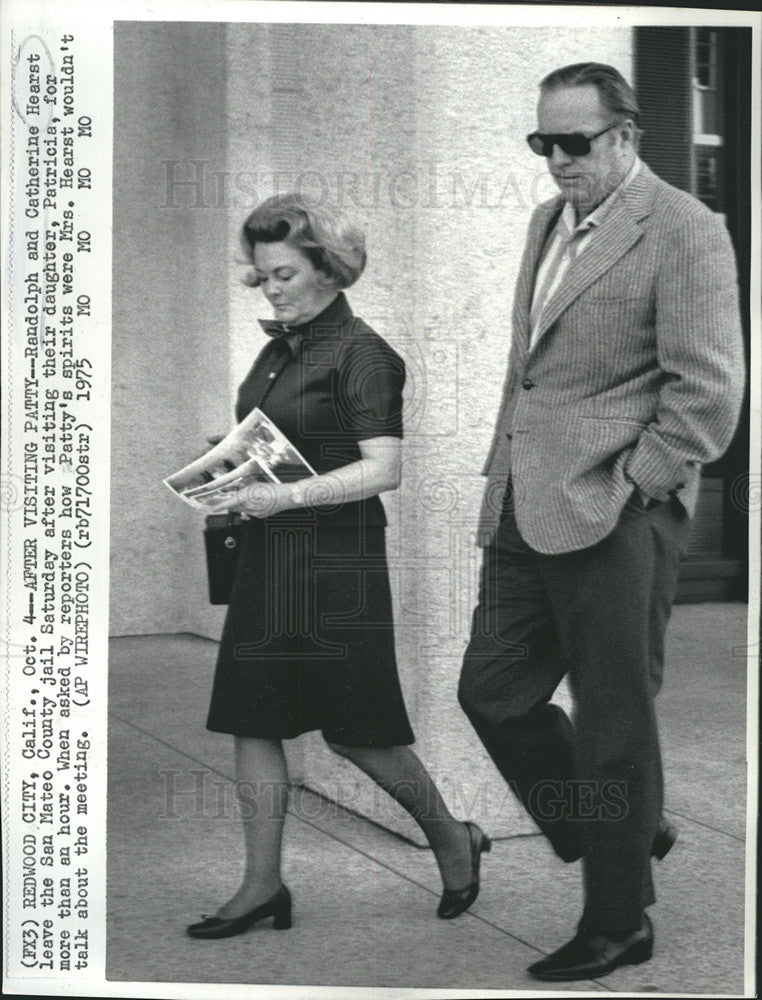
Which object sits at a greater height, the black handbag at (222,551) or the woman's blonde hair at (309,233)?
the woman's blonde hair at (309,233)

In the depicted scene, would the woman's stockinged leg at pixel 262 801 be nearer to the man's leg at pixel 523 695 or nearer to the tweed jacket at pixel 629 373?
the man's leg at pixel 523 695

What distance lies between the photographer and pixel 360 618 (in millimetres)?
4426

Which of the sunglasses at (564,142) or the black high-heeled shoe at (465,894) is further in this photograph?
the black high-heeled shoe at (465,894)

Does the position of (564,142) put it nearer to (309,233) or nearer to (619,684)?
(309,233)

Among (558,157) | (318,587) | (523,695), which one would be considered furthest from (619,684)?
(558,157)

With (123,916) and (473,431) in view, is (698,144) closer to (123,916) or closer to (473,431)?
(473,431)

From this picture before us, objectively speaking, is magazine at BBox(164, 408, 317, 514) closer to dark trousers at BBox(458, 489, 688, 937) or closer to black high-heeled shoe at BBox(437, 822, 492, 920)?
dark trousers at BBox(458, 489, 688, 937)

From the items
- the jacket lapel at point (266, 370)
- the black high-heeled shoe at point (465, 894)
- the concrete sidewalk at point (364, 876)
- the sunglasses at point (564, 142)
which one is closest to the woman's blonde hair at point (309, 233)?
the jacket lapel at point (266, 370)

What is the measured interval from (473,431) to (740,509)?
0.73m

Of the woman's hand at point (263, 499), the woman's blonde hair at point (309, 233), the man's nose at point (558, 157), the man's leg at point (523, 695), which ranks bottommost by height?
the man's leg at point (523, 695)

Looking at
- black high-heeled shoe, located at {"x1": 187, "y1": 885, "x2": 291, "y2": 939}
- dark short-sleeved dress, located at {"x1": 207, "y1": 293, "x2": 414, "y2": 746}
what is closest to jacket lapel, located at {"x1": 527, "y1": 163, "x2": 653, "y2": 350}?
dark short-sleeved dress, located at {"x1": 207, "y1": 293, "x2": 414, "y2": 746}

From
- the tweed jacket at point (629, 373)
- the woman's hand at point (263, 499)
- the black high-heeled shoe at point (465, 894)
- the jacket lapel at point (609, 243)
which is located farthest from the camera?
the black high-heeled shoe at point (465, 894)

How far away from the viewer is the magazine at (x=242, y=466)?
425cm

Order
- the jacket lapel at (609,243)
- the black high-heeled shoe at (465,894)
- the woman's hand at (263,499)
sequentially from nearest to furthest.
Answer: the jacket lapel at (609,243) → the woman's hand at (263,499) → the black high-heeled shoe at (465,894)
